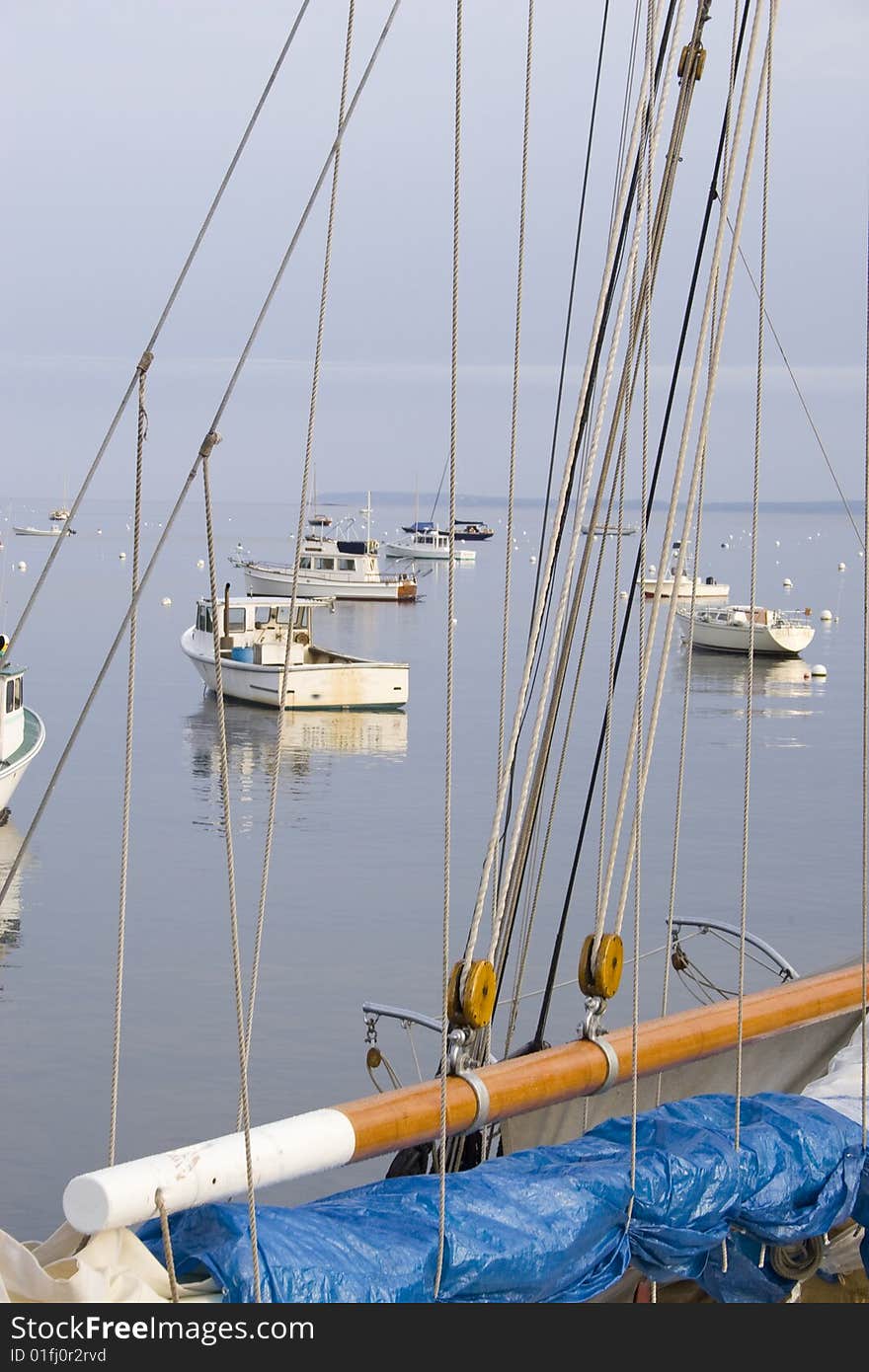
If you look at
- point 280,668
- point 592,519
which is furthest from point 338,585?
point 592,519

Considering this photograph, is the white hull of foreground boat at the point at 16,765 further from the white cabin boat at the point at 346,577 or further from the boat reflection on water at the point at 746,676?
the white cabin boat at the point at 346,577

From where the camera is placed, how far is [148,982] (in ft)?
47.2

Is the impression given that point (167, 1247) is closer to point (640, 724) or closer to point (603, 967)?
point (603, 967)

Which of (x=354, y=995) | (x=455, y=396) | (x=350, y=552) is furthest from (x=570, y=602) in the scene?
(x=350, y=552)

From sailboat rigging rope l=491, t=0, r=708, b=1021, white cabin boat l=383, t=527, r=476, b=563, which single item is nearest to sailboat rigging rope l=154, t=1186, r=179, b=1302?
sailboat rigging rope l=491, t=0, r=708, b=1021

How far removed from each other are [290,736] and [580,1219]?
25.8m

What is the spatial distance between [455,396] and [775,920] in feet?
45.3

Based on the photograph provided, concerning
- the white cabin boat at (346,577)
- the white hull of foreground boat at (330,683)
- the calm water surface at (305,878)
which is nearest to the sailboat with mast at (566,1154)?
the calm water surface at (305,878)

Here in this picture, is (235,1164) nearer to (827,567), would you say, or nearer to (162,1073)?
(162,1073)

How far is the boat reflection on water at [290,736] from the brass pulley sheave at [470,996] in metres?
21.5

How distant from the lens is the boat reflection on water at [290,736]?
26.8 meters

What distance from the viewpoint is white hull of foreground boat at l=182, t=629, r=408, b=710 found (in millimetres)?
31453

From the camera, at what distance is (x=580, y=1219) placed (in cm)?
379

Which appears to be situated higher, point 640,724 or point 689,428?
point 689,428
